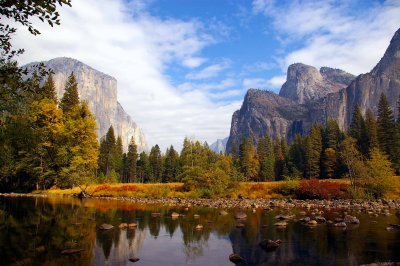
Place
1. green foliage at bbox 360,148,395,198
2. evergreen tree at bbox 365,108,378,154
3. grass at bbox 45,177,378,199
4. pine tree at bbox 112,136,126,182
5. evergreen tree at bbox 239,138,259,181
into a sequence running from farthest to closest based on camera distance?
pine tree at bbox 112,136,126,182 → evergreen tree at bbox 239,138,259,181 → evergreen tree at bbox 365,108,378,154 → grass at bbox 45,177,378,199 → green foliage at bbox 360,148,395,198

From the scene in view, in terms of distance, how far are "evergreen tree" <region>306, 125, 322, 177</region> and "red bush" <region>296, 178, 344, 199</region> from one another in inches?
1327

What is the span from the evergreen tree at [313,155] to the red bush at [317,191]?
33.7 m

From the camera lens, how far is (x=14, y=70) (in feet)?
23.5

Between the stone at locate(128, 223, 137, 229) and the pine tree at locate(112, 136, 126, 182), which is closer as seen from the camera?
the stone at locate(128, 223, 137, 229)

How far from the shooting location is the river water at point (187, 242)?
1200 cm

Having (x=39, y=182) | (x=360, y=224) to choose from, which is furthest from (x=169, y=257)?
(x=39, y=182)

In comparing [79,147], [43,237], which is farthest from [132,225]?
[79,147]

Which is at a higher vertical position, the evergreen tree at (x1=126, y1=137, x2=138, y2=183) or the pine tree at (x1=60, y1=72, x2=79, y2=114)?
the pine tree at (x1=60, y1=72, x2=79, y2=114)

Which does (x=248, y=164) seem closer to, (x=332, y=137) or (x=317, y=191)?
(x=332, y=137)

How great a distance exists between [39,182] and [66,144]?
915 cm

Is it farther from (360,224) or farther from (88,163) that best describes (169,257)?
(88,163)

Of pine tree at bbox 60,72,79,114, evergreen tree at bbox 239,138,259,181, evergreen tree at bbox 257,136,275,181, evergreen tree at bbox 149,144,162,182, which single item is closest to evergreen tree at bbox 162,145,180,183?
evergreen tree at bbox 149,144,162,182

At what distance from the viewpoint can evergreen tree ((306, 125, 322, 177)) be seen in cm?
7831

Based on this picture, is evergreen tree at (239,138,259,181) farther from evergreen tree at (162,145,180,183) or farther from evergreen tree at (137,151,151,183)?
evergreen tree at (137,151,151,183)
